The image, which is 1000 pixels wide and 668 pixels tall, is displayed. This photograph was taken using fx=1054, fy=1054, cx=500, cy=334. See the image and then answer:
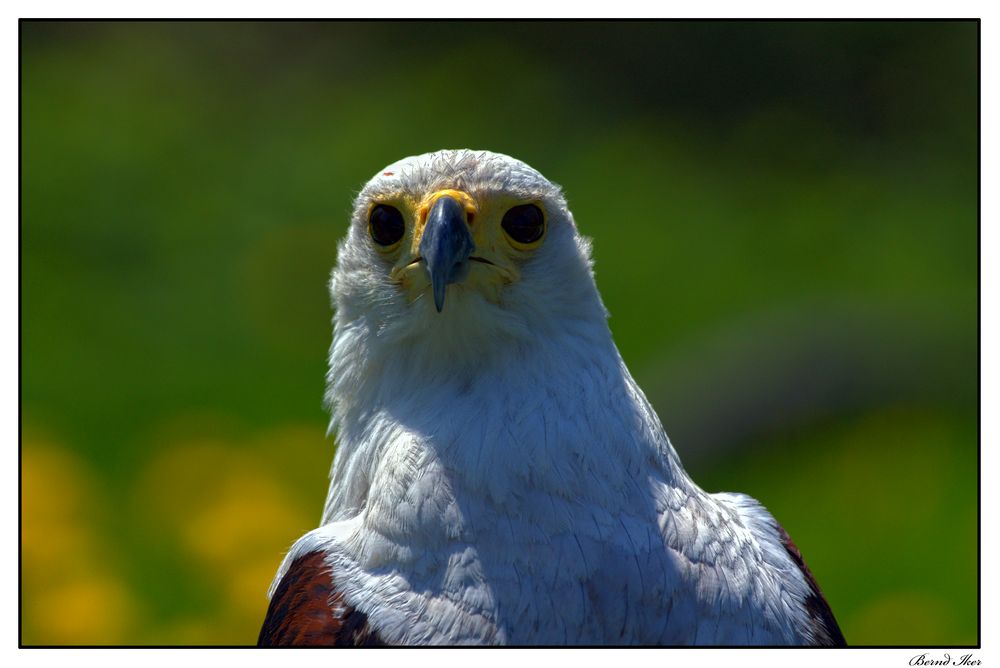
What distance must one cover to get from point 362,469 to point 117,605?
14.3ft

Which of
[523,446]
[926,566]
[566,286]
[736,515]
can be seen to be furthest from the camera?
[926,566]

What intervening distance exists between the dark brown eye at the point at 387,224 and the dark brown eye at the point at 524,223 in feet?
0.98

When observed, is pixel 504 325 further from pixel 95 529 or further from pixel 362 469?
pixel 95 529

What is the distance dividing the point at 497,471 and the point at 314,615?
63 centimetres

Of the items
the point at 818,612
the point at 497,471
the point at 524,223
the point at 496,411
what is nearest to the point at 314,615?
the point at 497,471

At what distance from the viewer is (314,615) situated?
285 centimetres

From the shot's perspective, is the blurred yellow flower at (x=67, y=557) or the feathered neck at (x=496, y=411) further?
the blurred yellow flower at (x=67, y=557)

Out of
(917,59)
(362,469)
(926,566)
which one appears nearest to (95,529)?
(362,469)

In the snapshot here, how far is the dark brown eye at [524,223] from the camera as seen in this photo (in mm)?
2980

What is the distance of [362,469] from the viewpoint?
10.2 ft

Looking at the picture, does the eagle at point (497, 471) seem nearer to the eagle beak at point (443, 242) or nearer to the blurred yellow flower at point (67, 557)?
the eagle beak at point (443, 242)

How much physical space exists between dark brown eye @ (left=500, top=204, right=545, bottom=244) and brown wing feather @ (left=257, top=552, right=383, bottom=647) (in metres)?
1.06
